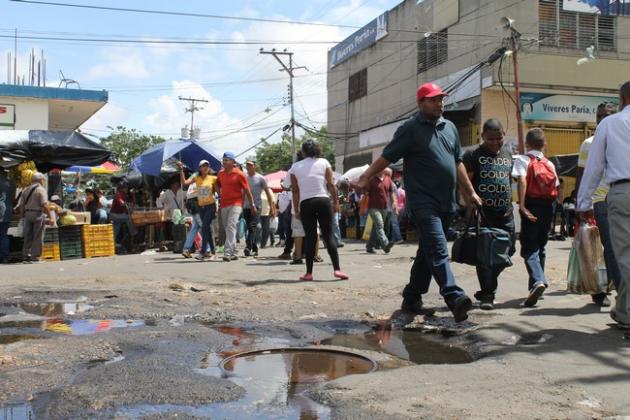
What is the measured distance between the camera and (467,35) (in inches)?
1030

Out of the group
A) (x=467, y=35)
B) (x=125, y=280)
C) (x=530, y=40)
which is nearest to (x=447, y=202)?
(x=125, y=280)

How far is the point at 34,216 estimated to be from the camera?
11.6 meters

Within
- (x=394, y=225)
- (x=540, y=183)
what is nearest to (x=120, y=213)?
(x=394, y=225)

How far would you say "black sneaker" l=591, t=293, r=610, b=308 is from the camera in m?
5.91

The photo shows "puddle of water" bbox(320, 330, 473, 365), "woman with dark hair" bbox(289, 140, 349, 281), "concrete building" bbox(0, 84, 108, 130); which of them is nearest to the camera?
"puddle of water" bbox(320, 330, 473, 365)

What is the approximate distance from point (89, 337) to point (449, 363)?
2.54 metres

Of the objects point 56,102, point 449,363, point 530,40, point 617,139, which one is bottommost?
point 449,363

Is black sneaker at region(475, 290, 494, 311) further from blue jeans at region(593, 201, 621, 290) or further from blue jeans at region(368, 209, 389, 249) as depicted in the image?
blue jeans at region(368, 209, 389, 249)

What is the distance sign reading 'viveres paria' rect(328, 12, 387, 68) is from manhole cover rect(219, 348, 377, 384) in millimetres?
30999

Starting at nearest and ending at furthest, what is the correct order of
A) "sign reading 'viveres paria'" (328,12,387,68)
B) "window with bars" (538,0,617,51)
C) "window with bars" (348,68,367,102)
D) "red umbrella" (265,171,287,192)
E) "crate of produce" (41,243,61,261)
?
"crate of produce" (41,243,61,261) < "red umbrella" (265,171,287,192) < "window with bars" (538,0,617,51) < "sign reading 'viveres paria'" (328,12,387,68) < "window with bars" (348,68,367,102)

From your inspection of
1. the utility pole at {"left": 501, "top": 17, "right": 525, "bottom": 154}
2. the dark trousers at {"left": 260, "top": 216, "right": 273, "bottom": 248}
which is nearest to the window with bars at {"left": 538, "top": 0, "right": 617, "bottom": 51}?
the utility pole at {"left": 501, "top": 17, "right": 525, "bottom": 154}

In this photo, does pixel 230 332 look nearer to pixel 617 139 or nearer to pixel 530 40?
pixel 617 139

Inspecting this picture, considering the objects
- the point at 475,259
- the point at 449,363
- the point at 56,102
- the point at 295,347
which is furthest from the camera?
the point at 56,102

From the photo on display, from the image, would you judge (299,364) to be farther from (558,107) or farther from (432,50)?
(432,50)
